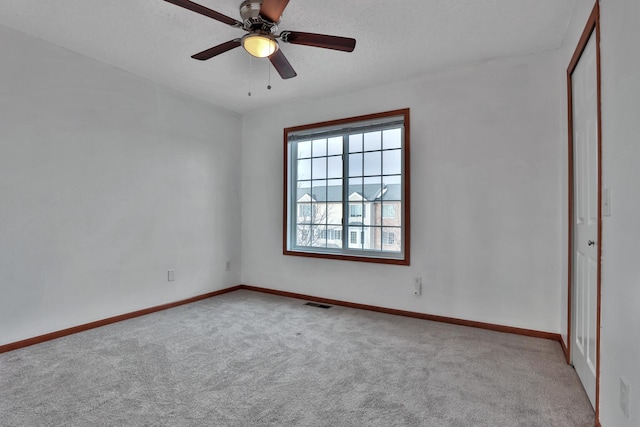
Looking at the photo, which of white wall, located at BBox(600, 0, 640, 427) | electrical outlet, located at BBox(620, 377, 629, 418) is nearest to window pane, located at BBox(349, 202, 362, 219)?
white wall, located at BBox(600, 0, 640, 427)

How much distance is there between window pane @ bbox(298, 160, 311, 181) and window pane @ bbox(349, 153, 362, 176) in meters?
0.62

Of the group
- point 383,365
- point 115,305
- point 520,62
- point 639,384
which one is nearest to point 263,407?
point 383,365

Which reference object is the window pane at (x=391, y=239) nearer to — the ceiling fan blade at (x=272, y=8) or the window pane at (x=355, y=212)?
the window pane at (x=355, y=212)

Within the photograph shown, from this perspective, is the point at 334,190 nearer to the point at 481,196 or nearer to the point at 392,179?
the point at 392,179

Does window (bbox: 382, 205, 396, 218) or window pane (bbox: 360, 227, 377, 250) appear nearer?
window (bbox: 382, 205, 396, 218)

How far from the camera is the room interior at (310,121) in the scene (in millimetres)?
2578

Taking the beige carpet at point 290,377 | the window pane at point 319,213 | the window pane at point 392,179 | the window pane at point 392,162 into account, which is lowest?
the beige carpet at point 290,377

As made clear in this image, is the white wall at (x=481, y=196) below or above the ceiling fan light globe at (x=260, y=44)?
below

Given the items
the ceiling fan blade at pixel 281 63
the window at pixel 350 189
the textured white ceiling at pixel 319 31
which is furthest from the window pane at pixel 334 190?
the ceiling fan blade at pixel 281 63

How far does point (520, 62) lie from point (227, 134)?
3426 mm

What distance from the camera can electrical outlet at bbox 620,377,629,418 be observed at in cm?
130

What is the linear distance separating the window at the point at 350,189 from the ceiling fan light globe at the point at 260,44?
5.49ft

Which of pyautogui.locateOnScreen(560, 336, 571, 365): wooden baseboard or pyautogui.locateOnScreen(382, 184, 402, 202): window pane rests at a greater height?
pyautogui.locateOnScreen(382, 184, 402, 202): window pane

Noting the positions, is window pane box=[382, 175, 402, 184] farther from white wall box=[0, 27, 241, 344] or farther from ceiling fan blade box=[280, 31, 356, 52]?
white wall box=[0, 27, 241, 344]
